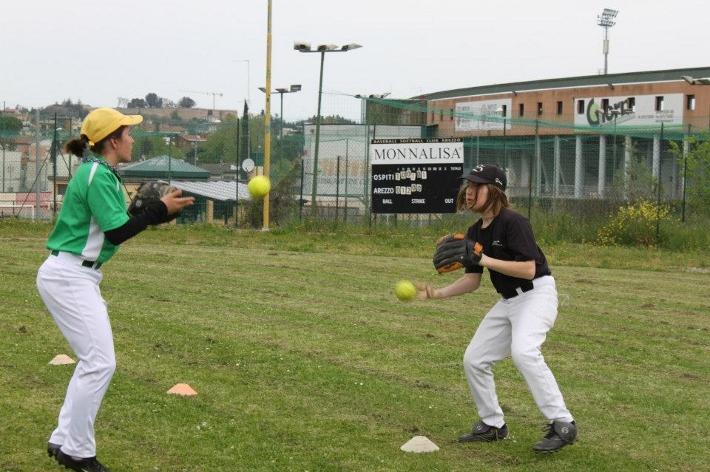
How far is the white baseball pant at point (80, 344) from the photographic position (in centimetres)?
598

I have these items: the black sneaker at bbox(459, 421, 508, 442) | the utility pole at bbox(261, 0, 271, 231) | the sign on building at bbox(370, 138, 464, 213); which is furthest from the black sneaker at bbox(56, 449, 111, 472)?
the utility pole at bbox(261, 0, 271, 231)

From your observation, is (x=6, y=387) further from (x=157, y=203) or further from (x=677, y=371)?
(x=677, y=371)

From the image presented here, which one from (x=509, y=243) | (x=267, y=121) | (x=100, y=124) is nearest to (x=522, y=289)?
(x=509, y=243)

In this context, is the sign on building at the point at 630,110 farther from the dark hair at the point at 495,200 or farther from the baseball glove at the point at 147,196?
the baseball glove at the point at 147,196

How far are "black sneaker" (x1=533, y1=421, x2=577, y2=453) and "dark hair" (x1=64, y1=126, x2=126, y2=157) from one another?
131 inches

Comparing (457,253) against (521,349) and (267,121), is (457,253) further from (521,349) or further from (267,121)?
(267,121)

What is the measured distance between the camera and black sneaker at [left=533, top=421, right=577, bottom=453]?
22.2 feet

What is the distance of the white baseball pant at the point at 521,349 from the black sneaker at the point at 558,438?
0.05 meters

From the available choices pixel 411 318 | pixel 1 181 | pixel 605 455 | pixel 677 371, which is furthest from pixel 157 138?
pixel 605 455

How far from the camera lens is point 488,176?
276 inches

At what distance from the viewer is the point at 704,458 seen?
6969 mm

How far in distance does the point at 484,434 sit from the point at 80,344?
2.82 meters

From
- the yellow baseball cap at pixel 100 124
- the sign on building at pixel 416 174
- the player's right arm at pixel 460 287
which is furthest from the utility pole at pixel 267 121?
the yellow baseball cap at pixel 100 124

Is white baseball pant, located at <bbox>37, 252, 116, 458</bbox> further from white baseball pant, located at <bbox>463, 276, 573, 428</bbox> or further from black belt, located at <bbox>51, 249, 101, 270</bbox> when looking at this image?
white baseball pant, located at <bbox>463, 276, 573, 428</bbox>
